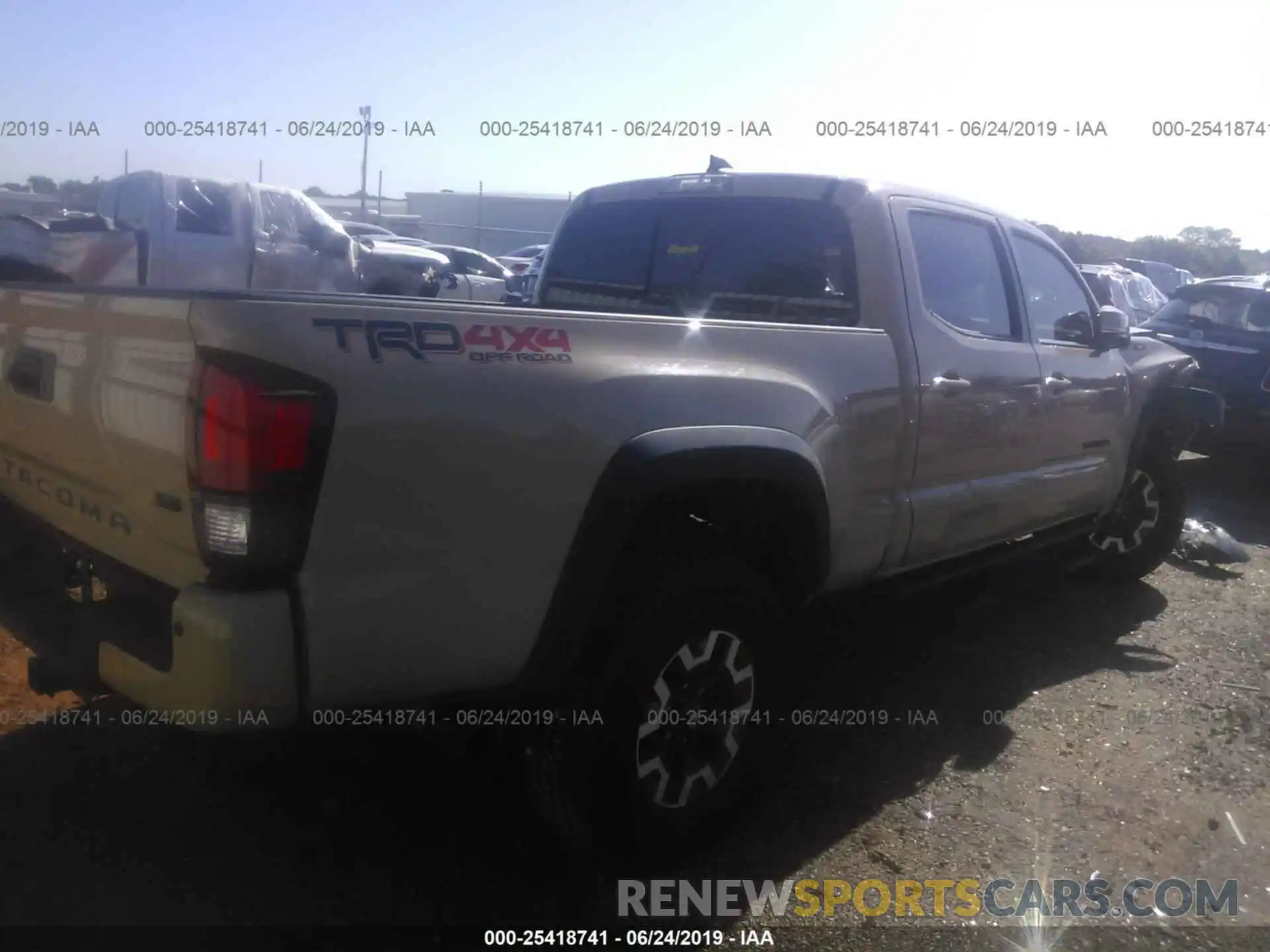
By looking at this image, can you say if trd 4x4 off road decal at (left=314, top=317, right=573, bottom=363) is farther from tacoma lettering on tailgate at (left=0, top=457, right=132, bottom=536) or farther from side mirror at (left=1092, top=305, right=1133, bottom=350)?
side mirror at (left=1092, top=305, right=1133, bottom=350)

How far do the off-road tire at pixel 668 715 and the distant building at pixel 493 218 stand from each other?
22.2 m

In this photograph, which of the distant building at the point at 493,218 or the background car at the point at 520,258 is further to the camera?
the distant building at the point at 493,218

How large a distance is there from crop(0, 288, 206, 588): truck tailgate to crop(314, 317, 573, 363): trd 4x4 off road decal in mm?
313

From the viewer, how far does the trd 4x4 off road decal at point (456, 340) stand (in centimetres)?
217

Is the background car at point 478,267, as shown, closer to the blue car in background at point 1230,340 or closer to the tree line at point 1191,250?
the blue car in background at point 1230,340

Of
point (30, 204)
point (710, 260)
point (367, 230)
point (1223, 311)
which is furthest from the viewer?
point (367, 230)

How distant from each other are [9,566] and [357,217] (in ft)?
73.1

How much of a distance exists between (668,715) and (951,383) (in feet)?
5.57

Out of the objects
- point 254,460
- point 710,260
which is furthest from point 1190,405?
point 254,460

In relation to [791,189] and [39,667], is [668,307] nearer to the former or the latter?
[791,189]

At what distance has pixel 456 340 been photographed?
2295mm

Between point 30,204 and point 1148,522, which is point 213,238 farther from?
point 1148,522

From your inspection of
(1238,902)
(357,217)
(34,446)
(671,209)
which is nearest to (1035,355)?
(671,209)

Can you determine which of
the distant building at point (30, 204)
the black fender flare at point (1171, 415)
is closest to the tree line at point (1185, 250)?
the distant building at point (30, 204)
